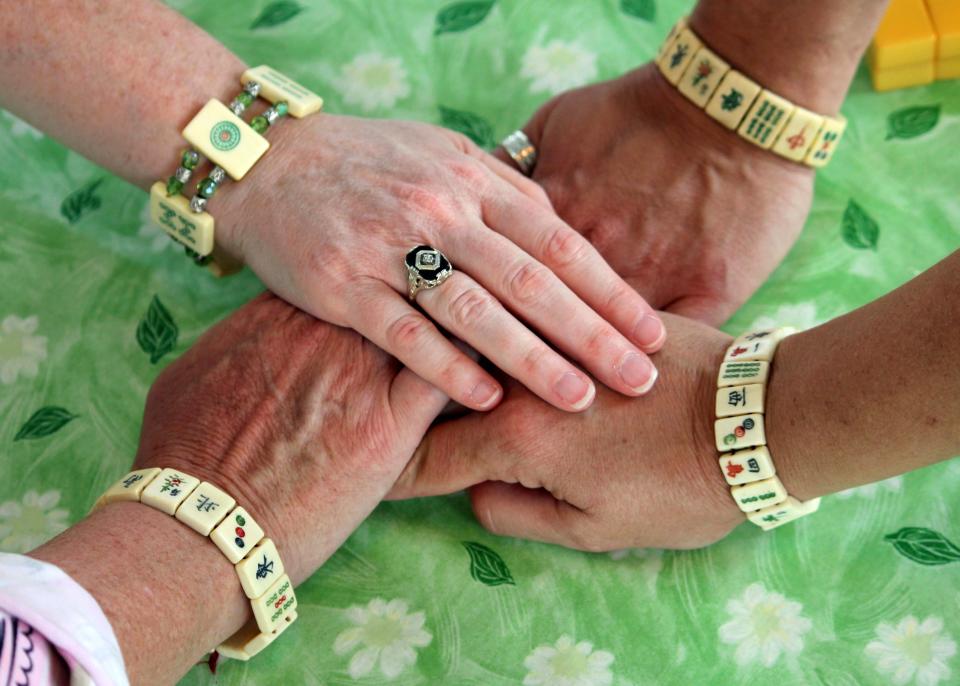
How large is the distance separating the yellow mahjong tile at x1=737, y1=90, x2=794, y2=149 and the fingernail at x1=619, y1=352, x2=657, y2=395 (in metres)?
0.40

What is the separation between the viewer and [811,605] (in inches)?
41.6

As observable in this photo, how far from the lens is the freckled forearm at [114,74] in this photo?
1.16m

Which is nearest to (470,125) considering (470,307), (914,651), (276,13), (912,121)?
(276,13)

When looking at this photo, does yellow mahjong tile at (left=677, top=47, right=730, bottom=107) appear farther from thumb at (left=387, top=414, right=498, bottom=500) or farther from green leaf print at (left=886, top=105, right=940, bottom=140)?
thumb at (left=387, top=414, right=498, bottom=500)

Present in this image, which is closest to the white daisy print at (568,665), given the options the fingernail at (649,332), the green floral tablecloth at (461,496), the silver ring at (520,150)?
the green floral tablecloth at (461,496)

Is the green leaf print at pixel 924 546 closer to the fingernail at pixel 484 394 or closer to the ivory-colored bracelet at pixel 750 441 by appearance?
the ivory-colored bracelet at pixel 750 441

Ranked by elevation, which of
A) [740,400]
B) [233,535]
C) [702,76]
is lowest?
[233,535]

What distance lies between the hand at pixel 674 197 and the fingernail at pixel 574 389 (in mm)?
244

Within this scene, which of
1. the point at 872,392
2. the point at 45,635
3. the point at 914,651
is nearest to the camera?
the point at 45,635

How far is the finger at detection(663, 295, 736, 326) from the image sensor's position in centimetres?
124

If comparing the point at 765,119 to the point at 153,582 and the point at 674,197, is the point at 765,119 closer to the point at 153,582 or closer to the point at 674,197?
the point at 674,197

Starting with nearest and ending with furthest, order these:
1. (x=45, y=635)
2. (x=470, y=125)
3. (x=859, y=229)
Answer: (x=45, y=635), (x=859, y=229), (x=470, y=125)

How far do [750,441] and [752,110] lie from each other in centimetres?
50

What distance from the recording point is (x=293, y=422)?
1101 mm
